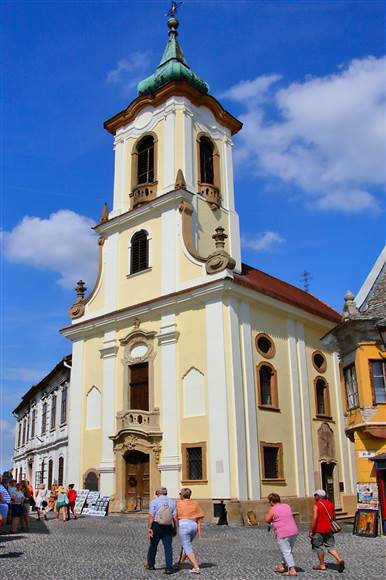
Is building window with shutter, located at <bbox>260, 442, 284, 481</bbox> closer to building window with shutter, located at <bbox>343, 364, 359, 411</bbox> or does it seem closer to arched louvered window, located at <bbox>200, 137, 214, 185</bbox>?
building window with shutter, located at <bbox>343, 364, 359, 411</bbox>

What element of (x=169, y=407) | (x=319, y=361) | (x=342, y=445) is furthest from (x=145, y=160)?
(x=342, y=445)

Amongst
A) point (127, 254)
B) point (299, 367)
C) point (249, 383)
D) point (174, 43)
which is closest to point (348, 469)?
point (299, 367)

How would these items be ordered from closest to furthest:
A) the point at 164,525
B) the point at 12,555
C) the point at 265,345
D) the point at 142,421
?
the point at 164,525 < the point at 12,555 < the point at 142,421 < the point at 265,345

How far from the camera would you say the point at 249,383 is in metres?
23.4

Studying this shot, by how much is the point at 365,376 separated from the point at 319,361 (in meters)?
9.30

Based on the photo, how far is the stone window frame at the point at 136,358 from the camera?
993 inches

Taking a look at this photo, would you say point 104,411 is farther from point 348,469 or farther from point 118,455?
point 348,469

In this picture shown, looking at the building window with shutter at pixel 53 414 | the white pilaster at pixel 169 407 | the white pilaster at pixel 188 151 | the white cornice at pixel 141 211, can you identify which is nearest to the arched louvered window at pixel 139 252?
the white cornice at pixel 141 211

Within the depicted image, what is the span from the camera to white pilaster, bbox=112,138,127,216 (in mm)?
30203

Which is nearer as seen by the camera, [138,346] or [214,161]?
[138,346]

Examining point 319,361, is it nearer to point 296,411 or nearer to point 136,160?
point 296,411

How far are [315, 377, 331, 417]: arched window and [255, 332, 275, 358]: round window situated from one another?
3847mm

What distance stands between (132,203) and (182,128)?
4.23 metres

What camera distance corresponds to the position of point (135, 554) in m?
13.1
